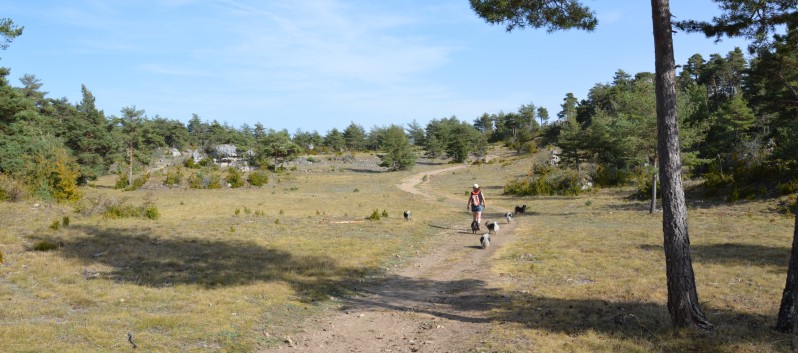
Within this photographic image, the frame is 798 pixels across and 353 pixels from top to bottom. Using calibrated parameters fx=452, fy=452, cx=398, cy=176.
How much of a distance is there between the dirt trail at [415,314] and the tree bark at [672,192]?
127 inches

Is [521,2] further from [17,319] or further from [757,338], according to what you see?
[17,319]

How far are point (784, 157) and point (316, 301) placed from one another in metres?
27.7

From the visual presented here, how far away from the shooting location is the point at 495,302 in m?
10.1

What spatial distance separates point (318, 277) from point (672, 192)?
28.6 ft

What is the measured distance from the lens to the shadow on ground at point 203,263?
37.8ft

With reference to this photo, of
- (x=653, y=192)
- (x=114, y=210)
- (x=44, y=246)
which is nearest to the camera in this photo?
(x=44, y=246)

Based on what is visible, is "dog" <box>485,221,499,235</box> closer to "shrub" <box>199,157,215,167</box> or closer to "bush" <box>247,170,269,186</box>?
"bush" <box>247,170,269,186</box>

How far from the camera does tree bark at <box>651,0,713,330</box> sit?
725cm

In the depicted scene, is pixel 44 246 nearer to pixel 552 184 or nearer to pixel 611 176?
pixel 552 184

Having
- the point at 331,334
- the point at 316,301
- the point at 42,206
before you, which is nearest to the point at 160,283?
the point at 316,301

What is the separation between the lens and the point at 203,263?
1348 centimetres

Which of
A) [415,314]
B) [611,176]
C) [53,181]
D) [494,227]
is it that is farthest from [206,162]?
[415,314]

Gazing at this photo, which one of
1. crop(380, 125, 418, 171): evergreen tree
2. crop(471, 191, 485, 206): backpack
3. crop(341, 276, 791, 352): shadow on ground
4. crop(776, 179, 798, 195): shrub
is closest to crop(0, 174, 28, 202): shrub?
crop(341, 276, 791, 352): shadow on ground

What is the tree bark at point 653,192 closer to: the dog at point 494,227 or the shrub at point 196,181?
the dog at point 494,227
